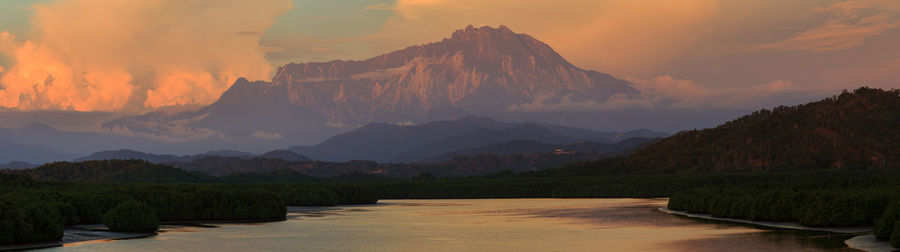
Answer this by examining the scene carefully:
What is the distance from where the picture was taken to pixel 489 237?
92.0 metres

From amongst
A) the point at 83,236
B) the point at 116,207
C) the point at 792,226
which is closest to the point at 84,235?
the point at 83,236

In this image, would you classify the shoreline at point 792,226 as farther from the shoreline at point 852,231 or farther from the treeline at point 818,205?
the treeline at point 818,205

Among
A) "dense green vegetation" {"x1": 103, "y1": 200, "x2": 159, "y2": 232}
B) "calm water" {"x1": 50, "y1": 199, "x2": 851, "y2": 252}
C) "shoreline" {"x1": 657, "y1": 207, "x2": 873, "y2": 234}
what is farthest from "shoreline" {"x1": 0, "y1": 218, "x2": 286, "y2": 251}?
"shoreline" {"x1": 657, "y1": 207, "x2": 873, "y2": 234}

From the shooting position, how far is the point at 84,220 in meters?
106

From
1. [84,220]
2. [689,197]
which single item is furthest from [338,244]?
[689,197]

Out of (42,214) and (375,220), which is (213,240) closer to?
(42,214)

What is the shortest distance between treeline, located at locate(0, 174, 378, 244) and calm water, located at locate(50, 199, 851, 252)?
3.33 m

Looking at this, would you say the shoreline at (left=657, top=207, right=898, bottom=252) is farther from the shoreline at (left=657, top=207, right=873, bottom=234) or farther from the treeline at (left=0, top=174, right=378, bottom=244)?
the treeline at (left=0, top=174, right=378, bottom=244)

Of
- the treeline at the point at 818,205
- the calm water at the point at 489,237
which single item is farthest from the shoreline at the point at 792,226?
the calm water at the point at 489,237

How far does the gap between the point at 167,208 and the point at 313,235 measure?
32068mm

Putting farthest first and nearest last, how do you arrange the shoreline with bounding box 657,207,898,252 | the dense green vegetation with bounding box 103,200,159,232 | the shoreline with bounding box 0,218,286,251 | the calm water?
1. the dense green vegetation with bounding box 103,200,159,232
2. the calm water
3. the shoreline with bounding box 0,218,286,251
4. the shoreline with bounding box 657,207,898,252

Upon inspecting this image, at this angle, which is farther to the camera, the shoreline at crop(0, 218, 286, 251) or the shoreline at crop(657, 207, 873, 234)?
the shoreline at crop(657, 207, 873, 234)

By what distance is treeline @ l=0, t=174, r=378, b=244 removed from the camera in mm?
80000

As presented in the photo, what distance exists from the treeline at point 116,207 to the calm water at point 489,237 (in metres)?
3.33
